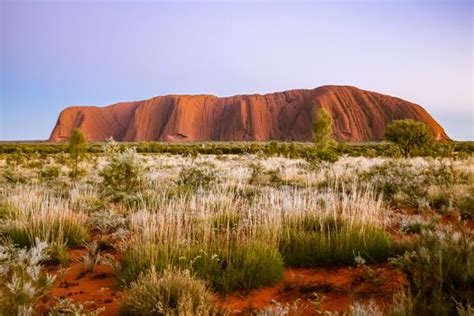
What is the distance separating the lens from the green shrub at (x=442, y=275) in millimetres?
A: 2778

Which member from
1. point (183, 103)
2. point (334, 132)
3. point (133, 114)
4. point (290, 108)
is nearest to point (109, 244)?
point (334, 132)

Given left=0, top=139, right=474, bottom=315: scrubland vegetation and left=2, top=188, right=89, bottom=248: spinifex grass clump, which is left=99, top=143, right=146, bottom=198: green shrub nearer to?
left=0, top=139, right=474, bottom=315: scrubland vegetation

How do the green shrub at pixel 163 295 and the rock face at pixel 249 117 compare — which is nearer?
the green shrub at pixel 163 295

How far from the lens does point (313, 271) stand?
4.30 m

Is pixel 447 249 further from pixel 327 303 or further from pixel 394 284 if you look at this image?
pixel 327 303

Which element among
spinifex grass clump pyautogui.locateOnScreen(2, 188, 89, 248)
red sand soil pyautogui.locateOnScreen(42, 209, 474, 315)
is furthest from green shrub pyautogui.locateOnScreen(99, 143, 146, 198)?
red sand soil pyautogui.locateOnScreen(42, 209, 474, 315)

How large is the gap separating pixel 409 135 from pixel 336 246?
83.0ft

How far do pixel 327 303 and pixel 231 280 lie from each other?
929 mm

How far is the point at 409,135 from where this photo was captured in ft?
88.8

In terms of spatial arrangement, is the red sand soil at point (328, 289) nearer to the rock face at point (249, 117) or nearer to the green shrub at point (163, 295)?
the green shrub at point (163, 295)

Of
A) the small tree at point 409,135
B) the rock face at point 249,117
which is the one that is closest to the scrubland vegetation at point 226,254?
the small tree at point 409,135

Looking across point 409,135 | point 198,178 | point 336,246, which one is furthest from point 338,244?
point 409,135

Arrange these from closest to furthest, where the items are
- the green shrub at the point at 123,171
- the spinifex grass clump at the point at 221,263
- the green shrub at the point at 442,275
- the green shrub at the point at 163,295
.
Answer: the green shrub at the point at 442,275, the green shrub at the point at 163,295, the spinifex grass clump at the point at 221,263, the green shrub at the point at 123,171

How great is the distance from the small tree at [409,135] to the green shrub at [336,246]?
21054 millimetres
